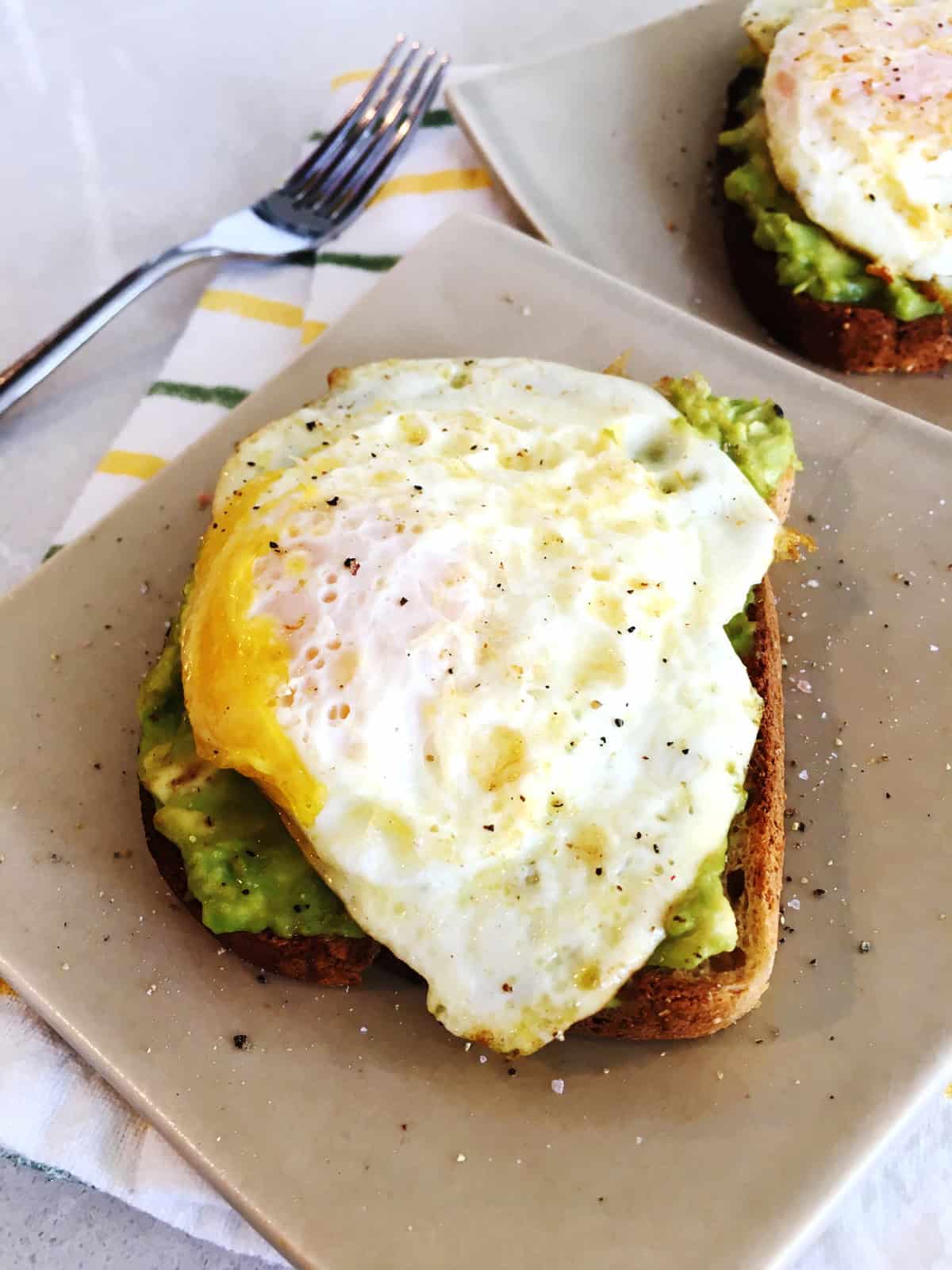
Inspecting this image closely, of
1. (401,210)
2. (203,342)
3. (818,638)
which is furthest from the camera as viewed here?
(401,210)

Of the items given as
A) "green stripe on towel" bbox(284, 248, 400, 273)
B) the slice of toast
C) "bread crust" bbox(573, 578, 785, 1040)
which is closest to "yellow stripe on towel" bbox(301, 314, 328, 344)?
"green stripe on towel" bbox(284, 248, 400, 273)

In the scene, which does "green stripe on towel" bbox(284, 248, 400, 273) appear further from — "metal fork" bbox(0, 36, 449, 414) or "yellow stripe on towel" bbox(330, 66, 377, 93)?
"yellow stripe on towel" bbox(330, 66, 377, 93)

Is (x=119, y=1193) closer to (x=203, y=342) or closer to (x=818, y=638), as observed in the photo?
(x=818, y=638)

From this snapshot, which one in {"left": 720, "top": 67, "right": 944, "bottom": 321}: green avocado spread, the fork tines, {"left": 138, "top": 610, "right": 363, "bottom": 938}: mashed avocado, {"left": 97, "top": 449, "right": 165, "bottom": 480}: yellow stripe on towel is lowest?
{"left": 720, "top": 67, "right": 944, "bottom": 321}: green avocado spread

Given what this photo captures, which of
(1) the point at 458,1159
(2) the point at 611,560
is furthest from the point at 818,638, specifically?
(1) the point at 458,1159

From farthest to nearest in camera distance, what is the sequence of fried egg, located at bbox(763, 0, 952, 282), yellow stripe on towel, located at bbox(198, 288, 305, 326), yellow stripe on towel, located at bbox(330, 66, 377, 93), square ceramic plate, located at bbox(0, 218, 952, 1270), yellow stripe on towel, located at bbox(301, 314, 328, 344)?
yellow stripe on towel, located at bbox(330, 66, 377, 93) → yellow stripe on towel, located at bbox(198, 288, 305, 326) → yellow stripe on towel, located at bbox(301, 314, 328, 344) → fried egg, located at bbox(763, 0, 952, 282) → square ceramic plate, located at bbox(0, 218, 952, 1270)

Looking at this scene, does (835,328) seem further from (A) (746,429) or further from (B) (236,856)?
(B) (236,856)

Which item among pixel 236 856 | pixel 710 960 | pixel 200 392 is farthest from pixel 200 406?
pixel 710 960
